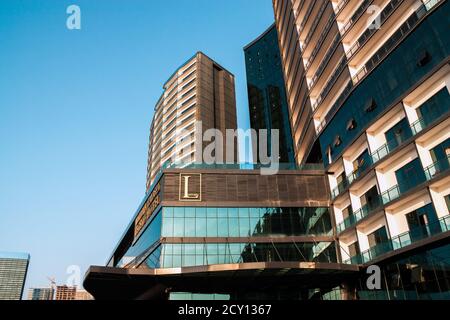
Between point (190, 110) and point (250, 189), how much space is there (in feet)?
161

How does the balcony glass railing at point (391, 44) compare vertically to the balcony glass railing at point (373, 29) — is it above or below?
below

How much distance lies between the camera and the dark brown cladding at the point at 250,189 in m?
36.4

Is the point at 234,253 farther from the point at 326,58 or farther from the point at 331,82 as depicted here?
the point at 326,58

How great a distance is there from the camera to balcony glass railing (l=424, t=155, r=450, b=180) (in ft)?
79.9

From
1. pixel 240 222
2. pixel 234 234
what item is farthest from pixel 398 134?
pixel 234 234

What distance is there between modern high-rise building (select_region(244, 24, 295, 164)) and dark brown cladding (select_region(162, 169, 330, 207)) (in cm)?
3790

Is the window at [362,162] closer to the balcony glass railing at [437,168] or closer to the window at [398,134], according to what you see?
the window at [398,134]

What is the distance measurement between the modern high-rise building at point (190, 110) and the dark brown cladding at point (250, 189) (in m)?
39.4

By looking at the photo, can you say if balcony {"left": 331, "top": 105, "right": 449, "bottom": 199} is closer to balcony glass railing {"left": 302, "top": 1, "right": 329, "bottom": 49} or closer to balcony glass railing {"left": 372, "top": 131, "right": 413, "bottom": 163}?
balcony glass railing {"left": 372, "top": 131, "right": 413, "bottom": 163}

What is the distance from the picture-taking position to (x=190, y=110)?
83.1 meters

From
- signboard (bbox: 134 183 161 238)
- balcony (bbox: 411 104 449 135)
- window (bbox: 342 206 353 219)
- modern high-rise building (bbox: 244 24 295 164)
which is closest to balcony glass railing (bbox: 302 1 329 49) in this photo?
balcony (bbox: 411 104 449 135)

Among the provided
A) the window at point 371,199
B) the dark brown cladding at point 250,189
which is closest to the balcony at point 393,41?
the window at point 371,199

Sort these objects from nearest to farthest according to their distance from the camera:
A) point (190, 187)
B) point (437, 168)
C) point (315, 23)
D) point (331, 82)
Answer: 1. point (437, 168)
2. point (190, 187)
3. point (331, 82)
4. point (315, 23)
